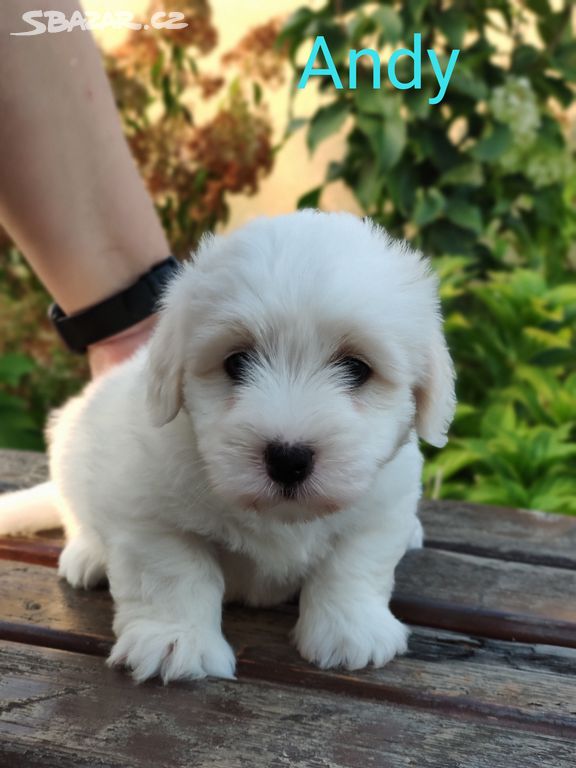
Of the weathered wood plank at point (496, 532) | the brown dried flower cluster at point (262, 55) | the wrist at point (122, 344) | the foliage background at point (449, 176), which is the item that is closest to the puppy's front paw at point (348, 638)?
the weathered wood plank at point (496, 532)

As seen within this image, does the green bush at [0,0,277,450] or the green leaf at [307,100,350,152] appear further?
the green bush at [0,0,277,450]

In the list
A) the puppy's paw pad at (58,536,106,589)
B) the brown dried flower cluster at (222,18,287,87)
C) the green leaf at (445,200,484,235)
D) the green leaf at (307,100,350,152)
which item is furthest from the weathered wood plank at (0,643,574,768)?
the brown dried flower cluster at (222,18,287,87)

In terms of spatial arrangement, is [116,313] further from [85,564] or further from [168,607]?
[168,607]

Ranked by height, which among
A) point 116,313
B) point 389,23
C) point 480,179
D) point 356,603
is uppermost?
point 389,23

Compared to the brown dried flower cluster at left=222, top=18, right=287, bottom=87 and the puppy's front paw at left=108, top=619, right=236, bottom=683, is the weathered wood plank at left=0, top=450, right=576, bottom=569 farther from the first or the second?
the brown dried flower cluster at left=222, top=18, right=287, bottom=87

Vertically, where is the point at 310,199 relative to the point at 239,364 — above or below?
below

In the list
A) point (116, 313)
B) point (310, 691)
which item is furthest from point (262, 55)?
point (310, 691)

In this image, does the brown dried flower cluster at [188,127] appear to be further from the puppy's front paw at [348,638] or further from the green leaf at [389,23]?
the puppy's front paw at [348,638]
